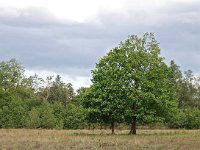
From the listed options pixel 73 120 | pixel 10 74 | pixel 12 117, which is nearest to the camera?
pixel 12 117

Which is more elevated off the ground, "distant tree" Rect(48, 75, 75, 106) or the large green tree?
"distant tree" Rect(48, 75, 75, 106)

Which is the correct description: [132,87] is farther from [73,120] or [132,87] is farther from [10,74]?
[10,74]

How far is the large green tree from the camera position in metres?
46.4

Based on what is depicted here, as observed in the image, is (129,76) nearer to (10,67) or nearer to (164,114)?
(164,114)

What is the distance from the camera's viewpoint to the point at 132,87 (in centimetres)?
4666

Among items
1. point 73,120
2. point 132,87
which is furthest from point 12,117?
point 132,87

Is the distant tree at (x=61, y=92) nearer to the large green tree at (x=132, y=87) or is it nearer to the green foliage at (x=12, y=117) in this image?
the green foliage at (x=12, y=117)

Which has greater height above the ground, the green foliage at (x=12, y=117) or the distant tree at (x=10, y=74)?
the distant tree at (x=10, y=74)

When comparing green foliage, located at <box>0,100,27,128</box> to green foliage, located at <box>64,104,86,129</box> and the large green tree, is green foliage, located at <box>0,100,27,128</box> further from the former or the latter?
the large green tree

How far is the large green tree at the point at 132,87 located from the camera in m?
46.4

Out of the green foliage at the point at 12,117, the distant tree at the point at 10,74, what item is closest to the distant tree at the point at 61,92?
the distant tree at the point at 10,74

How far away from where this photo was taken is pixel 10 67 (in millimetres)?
111688

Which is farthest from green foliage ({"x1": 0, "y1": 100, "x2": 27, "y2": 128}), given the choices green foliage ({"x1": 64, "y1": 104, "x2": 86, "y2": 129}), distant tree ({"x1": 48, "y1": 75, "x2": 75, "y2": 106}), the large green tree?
distant tree ({"x1": 48, "y1": 75, "x2": 75, "y2": 106})

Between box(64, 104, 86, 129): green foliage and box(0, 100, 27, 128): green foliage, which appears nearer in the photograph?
box(0, 100, 27, 128): green foliage
